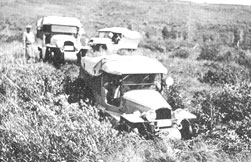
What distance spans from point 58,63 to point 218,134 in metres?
8.48

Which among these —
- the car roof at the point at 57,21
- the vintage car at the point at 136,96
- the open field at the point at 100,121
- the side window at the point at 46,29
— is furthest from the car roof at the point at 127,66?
the side window at the point at 46,29

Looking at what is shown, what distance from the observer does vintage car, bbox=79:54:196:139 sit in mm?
6348

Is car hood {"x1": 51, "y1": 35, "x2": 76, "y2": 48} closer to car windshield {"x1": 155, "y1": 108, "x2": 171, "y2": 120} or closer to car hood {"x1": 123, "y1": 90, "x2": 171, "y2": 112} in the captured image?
car hood {"x1": 123, "y1": 90, "x2": 171, "y2": 112}

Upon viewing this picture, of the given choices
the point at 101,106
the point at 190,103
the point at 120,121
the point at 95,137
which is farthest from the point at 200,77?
the point at 95,137

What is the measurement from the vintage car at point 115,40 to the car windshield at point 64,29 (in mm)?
2512

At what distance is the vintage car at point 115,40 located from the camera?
56.9 ft

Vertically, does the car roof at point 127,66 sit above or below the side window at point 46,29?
below

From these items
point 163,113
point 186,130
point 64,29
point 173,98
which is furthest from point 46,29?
point 186,130

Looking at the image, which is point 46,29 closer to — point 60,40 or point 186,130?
point 60,40

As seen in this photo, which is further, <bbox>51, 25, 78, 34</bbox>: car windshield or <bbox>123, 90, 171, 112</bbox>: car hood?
<bbox>51, 25, 78, 34</bbox>: car windshield

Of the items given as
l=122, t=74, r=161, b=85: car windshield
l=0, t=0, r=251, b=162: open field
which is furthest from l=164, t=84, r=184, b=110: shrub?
Result: l=122, t=74, r=161, b=85: car windshield

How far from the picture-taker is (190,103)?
369 inches

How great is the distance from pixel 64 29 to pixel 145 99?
8873mm

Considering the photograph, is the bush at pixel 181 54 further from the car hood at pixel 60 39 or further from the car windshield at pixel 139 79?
the car windshield at pixel 139 79
